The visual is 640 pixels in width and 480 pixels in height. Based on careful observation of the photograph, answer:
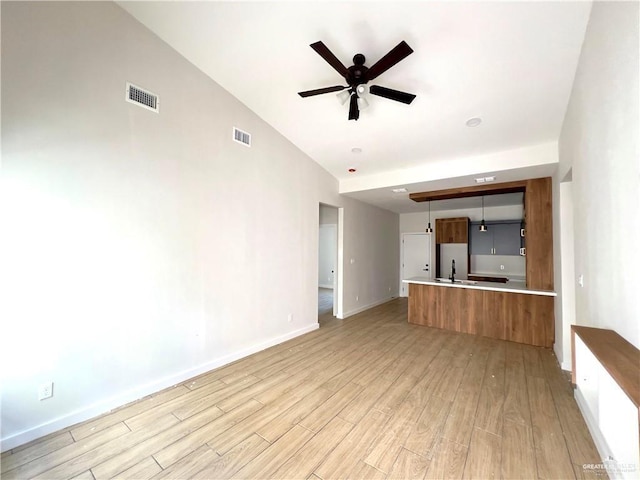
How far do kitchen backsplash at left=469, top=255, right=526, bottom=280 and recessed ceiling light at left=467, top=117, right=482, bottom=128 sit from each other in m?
4.83

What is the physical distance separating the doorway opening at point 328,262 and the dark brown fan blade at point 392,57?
327 cm

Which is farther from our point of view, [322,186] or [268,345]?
[322,186]

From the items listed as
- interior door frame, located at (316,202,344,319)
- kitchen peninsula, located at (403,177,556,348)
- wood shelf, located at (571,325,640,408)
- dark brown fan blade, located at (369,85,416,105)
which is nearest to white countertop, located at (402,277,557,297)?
kitchen peninsula, located at (403,177,556,348)

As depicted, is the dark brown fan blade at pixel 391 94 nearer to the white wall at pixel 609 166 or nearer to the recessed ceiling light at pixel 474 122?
the white wall at pixel 609 166

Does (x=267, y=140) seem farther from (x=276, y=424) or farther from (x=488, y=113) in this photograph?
(x=276, y=424)

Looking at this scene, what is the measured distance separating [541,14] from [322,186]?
3445 millimetres

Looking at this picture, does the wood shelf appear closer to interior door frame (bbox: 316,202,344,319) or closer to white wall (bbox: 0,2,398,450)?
white wall (bbox: 0,2,398,450)

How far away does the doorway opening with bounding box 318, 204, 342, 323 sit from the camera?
5441mm

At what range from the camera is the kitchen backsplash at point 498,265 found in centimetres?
633

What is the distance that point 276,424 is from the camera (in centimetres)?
209

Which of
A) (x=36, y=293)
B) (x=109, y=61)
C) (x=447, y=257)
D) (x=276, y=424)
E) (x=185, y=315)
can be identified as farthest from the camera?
(x=447, y=257)

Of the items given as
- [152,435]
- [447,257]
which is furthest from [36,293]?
[447,257]

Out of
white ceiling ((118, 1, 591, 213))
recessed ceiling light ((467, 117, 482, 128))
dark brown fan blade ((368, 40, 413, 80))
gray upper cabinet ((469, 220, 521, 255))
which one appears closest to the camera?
dark brown fan blade ((368, 40, 413, 80))

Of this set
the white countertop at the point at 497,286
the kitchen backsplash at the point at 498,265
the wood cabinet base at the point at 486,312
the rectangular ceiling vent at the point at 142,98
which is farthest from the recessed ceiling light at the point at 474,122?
the kitchen backsplash at the point at 498,265
